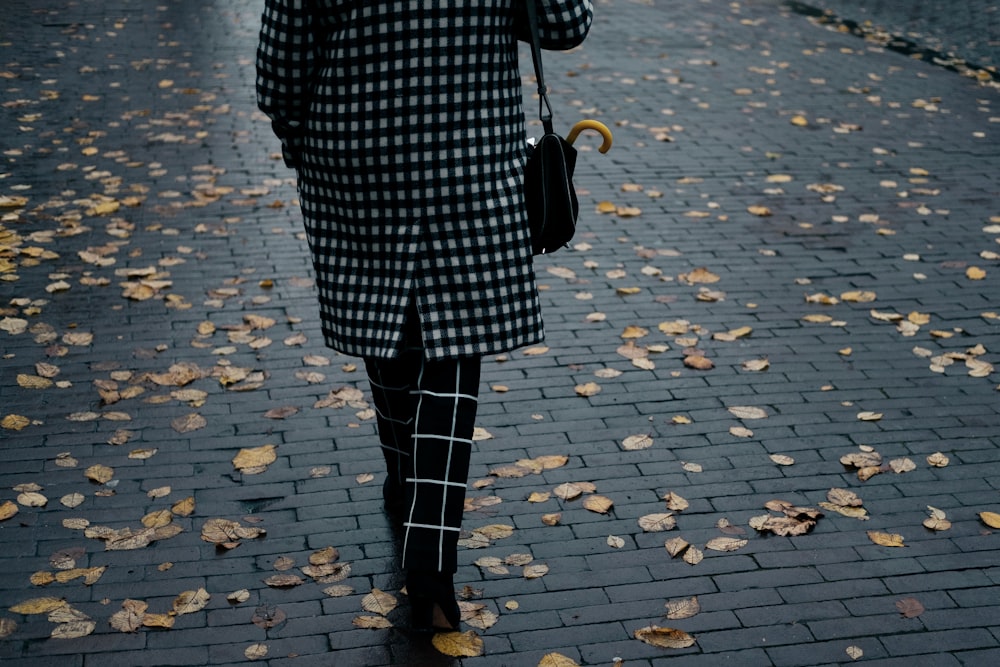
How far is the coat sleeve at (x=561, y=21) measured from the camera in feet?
10.5

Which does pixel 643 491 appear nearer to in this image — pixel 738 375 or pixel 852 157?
pixel 738 375

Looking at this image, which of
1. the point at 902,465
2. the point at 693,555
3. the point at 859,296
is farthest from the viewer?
the point at 859,296

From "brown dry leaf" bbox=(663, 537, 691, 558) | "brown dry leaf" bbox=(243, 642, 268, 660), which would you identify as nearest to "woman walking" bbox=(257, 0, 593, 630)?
"brown dry leaf" bbox=(243, 642, 268, 660)

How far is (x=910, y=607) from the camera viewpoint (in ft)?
11.8

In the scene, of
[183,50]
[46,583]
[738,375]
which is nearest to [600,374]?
[738,375]

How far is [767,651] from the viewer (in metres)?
3.40

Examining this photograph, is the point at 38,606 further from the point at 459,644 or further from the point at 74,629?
the point at 459,644

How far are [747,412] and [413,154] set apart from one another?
2.23 m

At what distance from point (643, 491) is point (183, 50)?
874 centimetres

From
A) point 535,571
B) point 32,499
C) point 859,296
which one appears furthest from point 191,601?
point 859,296

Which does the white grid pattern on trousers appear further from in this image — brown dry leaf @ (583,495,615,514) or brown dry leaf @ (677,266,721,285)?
brown dry leaf @ (677,266,721,285)

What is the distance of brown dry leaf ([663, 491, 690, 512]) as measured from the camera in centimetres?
412

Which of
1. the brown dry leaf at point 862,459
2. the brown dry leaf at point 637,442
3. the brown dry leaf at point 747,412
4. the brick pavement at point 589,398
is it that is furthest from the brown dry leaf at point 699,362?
the brown dry leaf at point 862,459

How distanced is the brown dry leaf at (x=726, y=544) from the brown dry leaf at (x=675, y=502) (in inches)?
8.3
